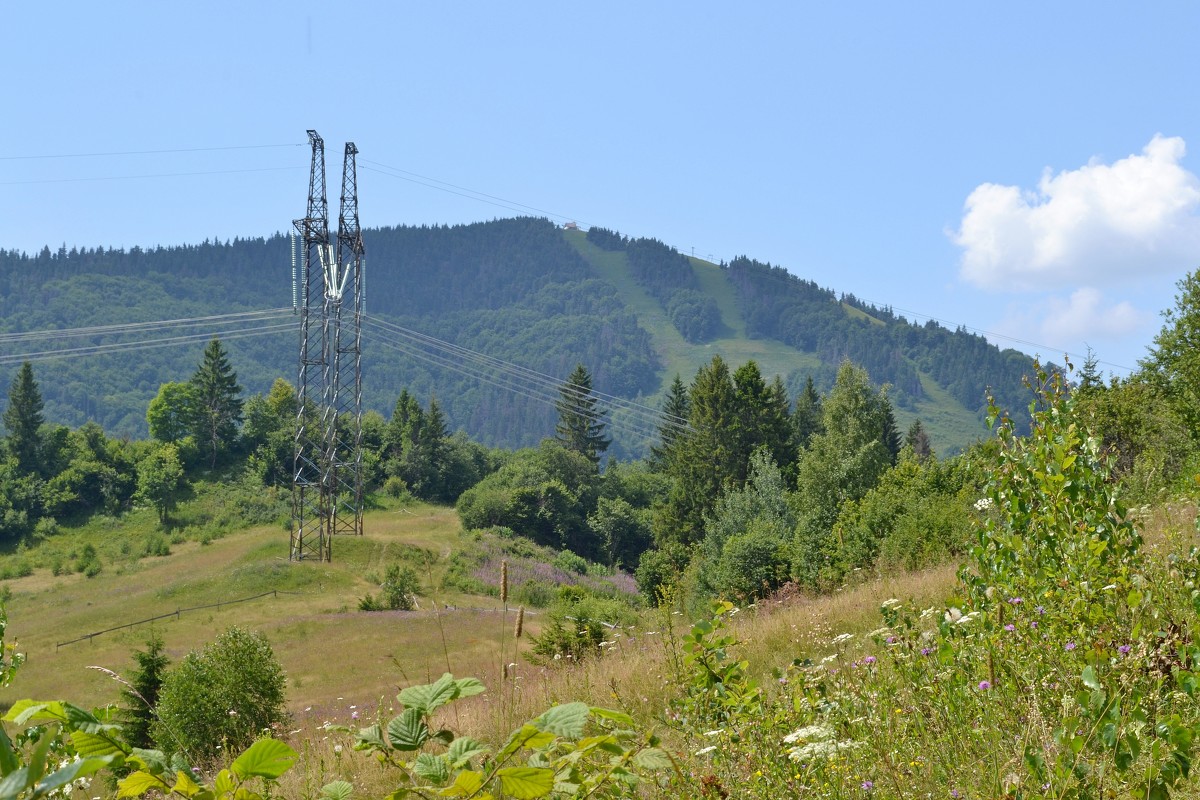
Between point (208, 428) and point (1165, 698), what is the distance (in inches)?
3234

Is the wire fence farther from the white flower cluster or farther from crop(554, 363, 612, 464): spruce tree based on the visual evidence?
crop(554, 363, 612, 464): spruce tree

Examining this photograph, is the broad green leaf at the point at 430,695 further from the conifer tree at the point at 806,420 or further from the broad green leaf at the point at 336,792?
the conifer tree at the point at 806,420

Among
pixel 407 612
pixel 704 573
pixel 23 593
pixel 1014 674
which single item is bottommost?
pixel 23 593

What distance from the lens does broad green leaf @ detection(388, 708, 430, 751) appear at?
171 cm

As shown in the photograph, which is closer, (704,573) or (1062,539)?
(1062,539)

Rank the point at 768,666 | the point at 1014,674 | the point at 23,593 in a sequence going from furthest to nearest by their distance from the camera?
the point at 23,593
the point at 768,666
the point at 1014,674

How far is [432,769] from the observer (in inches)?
66.2

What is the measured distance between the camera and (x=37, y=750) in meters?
0.96

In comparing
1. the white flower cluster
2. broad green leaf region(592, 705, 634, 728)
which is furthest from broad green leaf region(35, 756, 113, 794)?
the white flower cluster

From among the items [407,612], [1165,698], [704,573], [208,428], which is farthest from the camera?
[208,428]

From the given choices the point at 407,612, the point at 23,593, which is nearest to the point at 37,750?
the point at 407,612

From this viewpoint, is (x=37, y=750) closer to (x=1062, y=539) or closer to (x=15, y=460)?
(x=1062, y=539)

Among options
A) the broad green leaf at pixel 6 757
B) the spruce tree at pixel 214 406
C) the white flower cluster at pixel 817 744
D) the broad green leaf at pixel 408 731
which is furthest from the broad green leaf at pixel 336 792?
the spruce tree at pixel 214 406

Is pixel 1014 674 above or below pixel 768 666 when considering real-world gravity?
above
